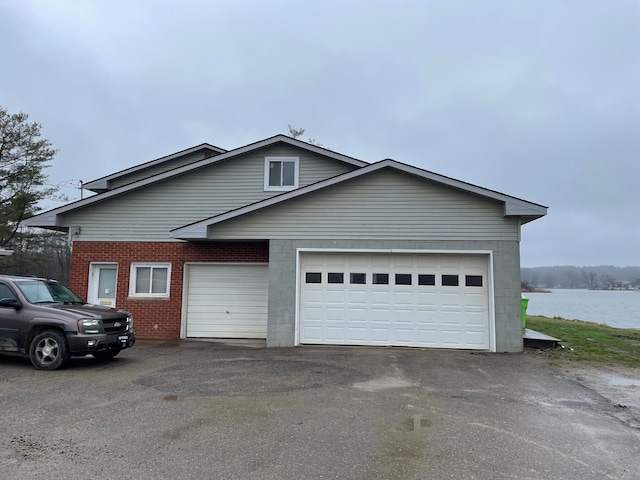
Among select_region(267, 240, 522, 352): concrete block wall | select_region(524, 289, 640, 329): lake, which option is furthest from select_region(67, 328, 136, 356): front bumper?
select_region(524, 289, 640, 329): lake

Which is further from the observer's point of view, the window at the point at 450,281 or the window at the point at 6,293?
the window at the point at 450,281

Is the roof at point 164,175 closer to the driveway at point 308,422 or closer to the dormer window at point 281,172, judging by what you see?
the dormer window at point 281,172

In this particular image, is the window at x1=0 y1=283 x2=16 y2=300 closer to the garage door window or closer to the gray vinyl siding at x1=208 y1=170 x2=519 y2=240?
the gray vinyl siding at x1=208 y1=170 x2=519 y2=240

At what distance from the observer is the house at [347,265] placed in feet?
38.7

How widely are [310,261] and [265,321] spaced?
8.20 ft

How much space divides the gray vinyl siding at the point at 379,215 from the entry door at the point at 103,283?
3842 millimetres

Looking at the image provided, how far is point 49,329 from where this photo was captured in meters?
8.73

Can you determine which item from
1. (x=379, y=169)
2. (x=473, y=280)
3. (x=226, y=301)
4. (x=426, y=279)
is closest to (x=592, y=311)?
(x=473, y=280)

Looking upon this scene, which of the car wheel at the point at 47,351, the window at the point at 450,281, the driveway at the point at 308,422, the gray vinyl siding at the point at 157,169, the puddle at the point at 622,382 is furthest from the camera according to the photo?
the gray vinyl siding at the point at 157,169

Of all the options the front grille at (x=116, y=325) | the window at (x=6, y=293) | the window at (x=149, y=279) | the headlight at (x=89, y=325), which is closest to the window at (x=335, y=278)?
the window at (x=149, y=279)

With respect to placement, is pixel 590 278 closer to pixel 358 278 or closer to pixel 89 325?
pixel 358 278

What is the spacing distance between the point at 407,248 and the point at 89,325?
7.55 metres

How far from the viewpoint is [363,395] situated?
280 inches

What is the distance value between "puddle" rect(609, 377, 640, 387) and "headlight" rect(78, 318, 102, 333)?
382 inches
